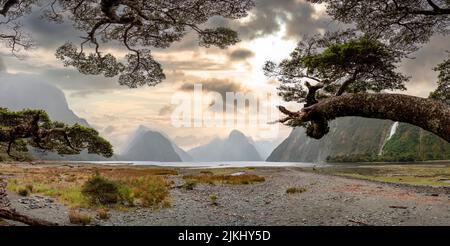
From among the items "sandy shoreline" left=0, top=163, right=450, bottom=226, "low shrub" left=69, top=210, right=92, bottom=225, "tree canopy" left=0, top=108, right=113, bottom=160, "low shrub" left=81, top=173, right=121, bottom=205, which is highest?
"tree canopy" left=0, top=108, right=113, bottom=160

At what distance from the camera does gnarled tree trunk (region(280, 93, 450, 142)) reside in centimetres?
529

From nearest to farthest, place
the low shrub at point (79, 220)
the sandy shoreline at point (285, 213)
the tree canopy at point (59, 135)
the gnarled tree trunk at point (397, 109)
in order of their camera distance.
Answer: the gnarled tree trunk at point (397, 109) < the low shrub at point (79, 220) < the sandy shoreline at point (285, 213) < the tree canopy at point (59, 135)

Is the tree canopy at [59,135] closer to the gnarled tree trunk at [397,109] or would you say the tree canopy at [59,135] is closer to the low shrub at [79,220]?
the low shrub at [79,220]

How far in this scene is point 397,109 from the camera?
18.5 ft

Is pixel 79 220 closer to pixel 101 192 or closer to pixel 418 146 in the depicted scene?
pixel 101 192

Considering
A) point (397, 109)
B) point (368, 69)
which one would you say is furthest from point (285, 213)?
point (397, 109)

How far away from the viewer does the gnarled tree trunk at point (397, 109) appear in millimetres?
5293

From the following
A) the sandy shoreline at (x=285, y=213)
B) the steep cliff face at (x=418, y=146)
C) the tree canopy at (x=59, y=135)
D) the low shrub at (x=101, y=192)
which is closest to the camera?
the sandy shoreline at (x=285, y=213)

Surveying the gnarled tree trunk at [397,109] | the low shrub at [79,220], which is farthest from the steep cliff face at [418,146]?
the gnarled tree trunk at [397,109]

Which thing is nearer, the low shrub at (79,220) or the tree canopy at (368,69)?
the tree canopy at (368,69)

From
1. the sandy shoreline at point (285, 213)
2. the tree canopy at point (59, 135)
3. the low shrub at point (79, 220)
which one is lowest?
the sandy shoreline at point (285, 213)

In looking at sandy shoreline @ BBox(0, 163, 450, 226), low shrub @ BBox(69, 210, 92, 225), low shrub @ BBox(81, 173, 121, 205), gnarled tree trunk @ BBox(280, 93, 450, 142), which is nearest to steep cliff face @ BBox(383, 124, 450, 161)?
sandy shoreline @ BBox(0, 163, 450, 226)

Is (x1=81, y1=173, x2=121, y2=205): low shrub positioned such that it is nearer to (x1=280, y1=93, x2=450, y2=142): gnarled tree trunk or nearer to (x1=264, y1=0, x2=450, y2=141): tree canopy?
(x1=264, y1=0, x2=450, y2=141): tree canopy

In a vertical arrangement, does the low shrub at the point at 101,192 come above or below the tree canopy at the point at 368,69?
below
